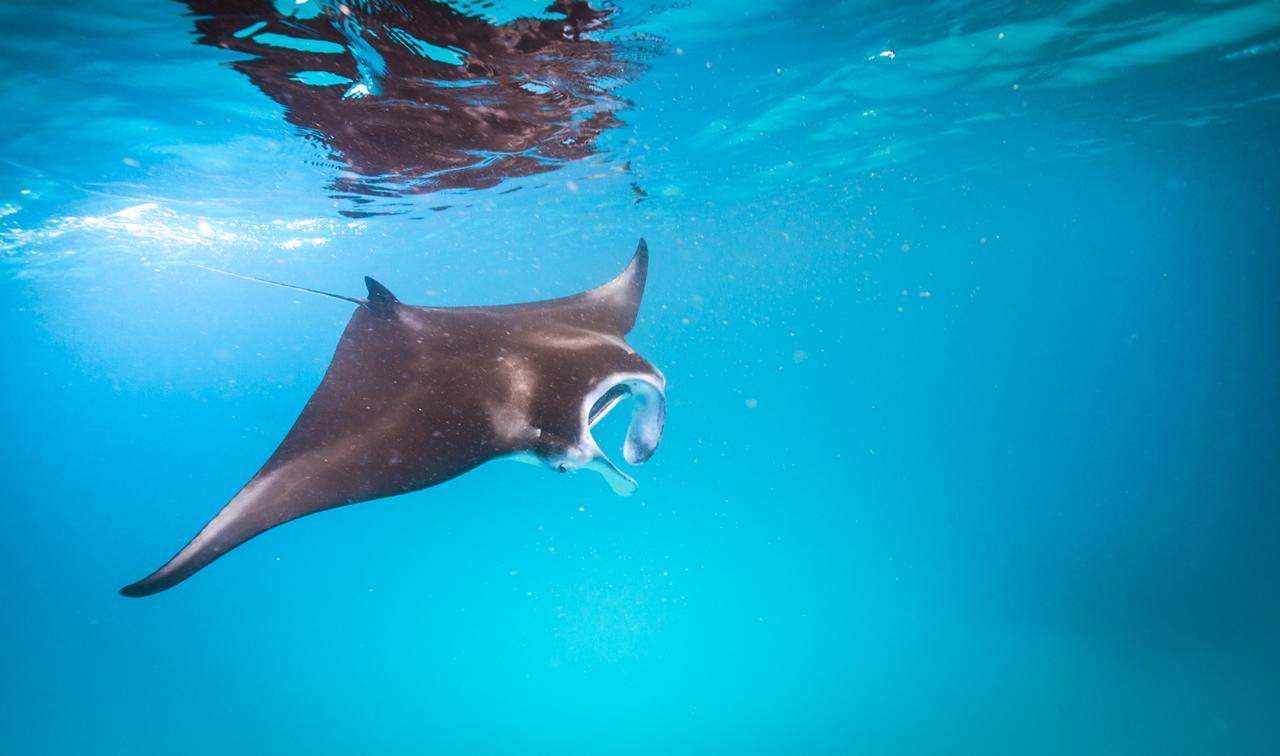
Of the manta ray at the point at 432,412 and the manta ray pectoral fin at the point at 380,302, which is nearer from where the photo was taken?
the manta ray at the point at 432,412

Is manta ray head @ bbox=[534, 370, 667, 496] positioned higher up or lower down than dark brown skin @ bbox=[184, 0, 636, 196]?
lower down

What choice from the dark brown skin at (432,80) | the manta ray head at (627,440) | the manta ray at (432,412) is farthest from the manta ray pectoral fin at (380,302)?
the dark brown skin at (432,80)

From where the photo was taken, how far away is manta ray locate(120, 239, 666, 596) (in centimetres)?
257

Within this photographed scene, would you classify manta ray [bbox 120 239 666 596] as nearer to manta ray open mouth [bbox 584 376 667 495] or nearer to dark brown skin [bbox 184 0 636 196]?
manta ray open mouth [bbox 584 376 667 495]

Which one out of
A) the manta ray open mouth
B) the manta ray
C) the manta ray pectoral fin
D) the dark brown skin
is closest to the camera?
the manta ray

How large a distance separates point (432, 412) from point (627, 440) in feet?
4.14

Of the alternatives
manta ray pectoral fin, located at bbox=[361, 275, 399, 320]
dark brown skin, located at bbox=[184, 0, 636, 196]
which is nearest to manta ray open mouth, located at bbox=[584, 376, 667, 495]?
manta ray pectoral fin, located at bbox=[361, 275, 399, 320]

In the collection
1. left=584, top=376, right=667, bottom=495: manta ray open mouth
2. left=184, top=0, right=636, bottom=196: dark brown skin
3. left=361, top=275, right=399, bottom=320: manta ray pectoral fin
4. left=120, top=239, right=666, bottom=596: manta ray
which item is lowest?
left=584, top=376, right=667, bottom=495: manta ray open mouth

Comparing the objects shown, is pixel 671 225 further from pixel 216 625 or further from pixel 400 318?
pixel 216 625

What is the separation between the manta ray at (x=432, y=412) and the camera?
2568 millimetres

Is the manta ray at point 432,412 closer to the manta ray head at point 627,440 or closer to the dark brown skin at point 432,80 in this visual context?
the manta ray head at point 627,440

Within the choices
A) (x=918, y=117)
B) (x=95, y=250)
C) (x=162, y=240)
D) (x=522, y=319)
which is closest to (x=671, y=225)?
(x=918, y=117)

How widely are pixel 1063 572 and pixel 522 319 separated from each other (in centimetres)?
2078

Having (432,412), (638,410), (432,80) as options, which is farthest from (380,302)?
(432,80)
